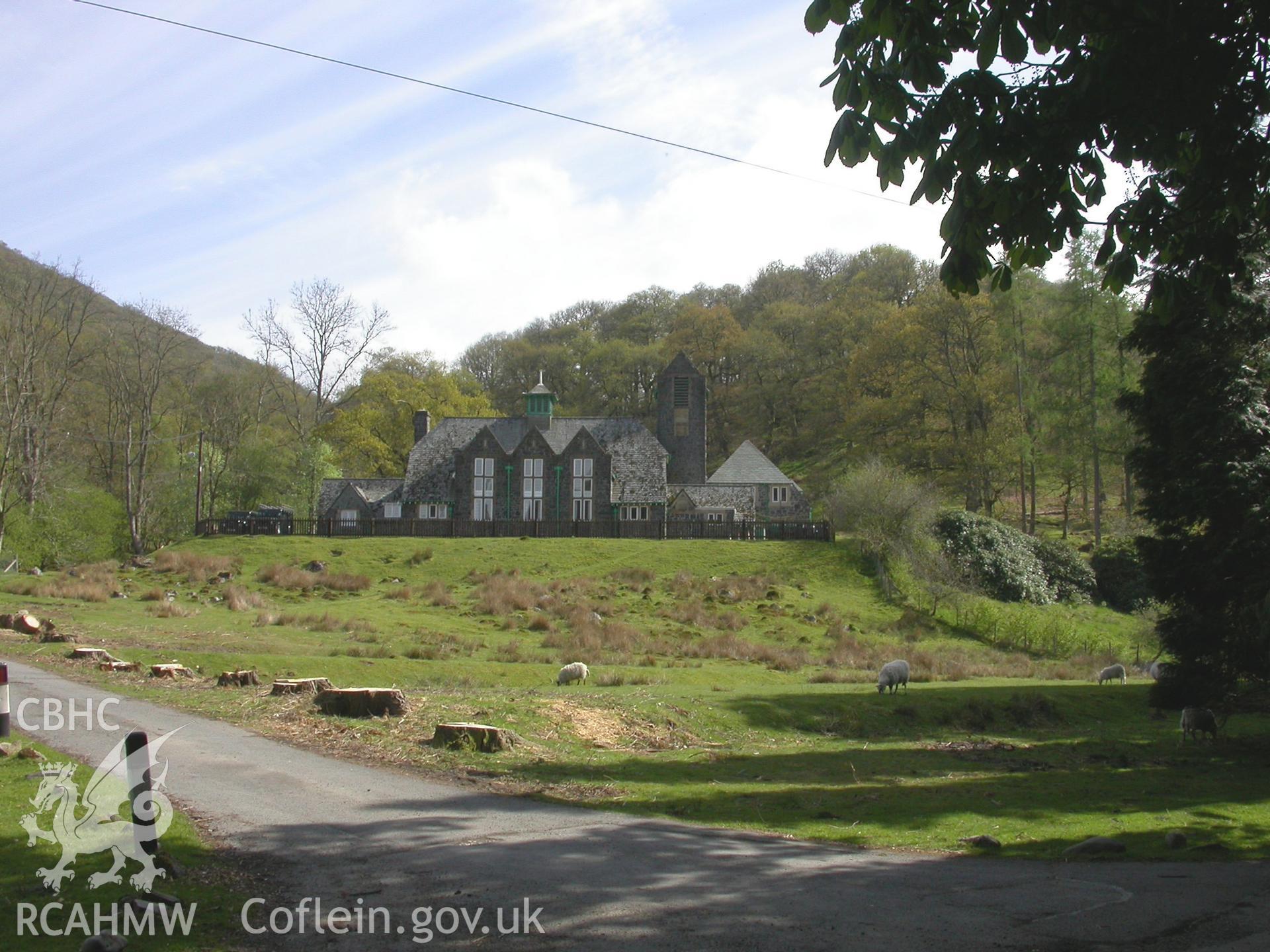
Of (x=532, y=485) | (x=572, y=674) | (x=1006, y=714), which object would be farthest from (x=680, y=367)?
(x=572, y=674)

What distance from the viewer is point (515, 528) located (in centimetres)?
6288

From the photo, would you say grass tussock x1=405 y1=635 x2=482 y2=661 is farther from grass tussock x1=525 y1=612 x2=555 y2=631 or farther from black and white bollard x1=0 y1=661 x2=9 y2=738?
black and white bollard x1=0 y1=661 x2=9 y2=738

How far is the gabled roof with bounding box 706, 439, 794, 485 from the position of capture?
71.8 meters

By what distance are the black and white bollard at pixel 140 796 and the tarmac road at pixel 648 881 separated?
0.97 m

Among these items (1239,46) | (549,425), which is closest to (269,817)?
(1239,46)

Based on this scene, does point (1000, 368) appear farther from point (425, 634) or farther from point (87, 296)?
point (87, 296)

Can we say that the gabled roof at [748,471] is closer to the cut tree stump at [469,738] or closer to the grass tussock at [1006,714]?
the grass tussock at [1006,714]

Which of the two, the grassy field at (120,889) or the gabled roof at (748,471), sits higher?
the gabled roof at (748,471)

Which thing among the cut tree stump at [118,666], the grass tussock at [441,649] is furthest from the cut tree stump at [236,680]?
the grass tussock at [441,649]

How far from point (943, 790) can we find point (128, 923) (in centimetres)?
1146

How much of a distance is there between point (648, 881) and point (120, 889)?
3885 millimetres

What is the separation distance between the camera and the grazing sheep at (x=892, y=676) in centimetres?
2483

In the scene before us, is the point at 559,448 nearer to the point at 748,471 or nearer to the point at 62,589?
the point at 748,471

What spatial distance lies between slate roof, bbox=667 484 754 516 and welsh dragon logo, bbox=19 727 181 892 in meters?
60.6
